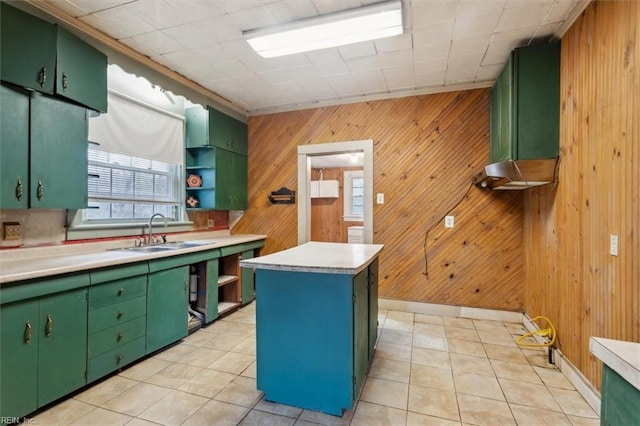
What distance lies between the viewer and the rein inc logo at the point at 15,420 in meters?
1.69

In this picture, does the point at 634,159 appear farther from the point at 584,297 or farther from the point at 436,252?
the point at 436,252

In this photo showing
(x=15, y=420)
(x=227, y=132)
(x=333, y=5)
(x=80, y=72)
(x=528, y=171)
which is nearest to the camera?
(x=15, y=420)

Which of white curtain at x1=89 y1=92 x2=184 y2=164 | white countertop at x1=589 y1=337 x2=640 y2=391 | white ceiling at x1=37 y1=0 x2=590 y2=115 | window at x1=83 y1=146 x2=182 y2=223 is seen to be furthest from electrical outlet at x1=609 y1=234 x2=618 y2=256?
white curtain at x1=89 y1=92 x2=184 y2=164

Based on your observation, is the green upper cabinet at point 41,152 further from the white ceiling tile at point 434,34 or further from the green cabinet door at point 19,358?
the white ceiling tile at point 434,34

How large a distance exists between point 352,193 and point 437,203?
363cm

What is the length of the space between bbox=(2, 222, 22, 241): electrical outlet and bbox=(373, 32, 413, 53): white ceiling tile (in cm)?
335

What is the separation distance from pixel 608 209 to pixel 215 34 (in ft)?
10.7

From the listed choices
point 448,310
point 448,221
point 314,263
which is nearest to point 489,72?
point 448,221

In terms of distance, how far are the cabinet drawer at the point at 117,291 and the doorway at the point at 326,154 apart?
2.29 metres

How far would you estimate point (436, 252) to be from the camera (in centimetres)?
380

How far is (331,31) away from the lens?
2500mm

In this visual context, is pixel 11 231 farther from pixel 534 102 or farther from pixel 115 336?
pixel 534 102

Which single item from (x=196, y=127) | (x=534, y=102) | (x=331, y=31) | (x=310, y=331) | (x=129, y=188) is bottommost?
(x=310, y=331)

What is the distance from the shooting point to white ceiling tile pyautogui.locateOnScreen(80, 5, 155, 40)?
2.31 m
